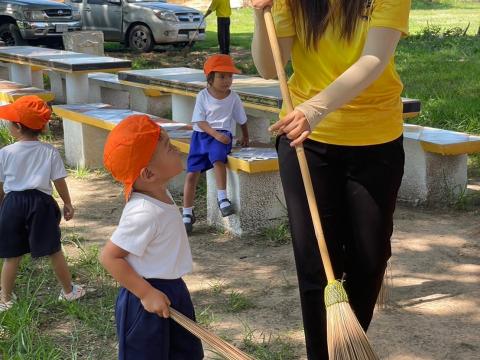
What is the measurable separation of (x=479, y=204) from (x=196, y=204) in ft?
6.59

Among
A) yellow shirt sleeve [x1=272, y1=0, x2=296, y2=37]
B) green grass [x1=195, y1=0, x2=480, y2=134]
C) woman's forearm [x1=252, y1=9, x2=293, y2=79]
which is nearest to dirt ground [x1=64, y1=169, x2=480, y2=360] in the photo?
woman's forearm [x1=252, y1=9, x2=293, y2=79]

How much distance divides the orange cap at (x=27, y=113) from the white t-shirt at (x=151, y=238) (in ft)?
5.23

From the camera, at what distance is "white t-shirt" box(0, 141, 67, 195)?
3.97 meters

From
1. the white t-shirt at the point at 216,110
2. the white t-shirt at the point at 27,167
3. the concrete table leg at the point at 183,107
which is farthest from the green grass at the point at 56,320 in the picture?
the concrete table leg at the point at 183,107

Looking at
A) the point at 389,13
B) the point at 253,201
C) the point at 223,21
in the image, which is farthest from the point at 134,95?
the point at 389,13

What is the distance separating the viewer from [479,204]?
5.54 m

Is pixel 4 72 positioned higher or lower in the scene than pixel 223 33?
lower

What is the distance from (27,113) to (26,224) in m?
0.56

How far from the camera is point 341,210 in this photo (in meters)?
2.70

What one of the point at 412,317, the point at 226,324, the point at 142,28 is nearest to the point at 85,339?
the point at 226,324

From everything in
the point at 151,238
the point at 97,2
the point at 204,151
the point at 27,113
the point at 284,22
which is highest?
the point at 284,22

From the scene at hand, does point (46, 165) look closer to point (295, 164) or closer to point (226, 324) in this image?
point (226, 324)

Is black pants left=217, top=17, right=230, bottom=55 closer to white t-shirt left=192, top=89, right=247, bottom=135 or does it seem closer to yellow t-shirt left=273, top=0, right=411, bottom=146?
white t-shirt left=192, top=89, right=247, bottom=135

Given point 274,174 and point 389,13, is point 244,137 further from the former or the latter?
point 389,13
